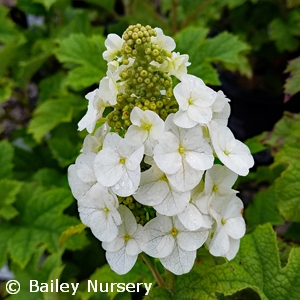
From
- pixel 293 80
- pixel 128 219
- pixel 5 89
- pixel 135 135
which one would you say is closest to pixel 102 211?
pixel 128 219

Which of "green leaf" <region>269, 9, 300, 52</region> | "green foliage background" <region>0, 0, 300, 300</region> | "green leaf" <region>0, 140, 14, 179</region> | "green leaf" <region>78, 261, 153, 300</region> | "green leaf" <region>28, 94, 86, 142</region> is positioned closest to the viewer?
"green foliage background" <region>0, 0, 300, 300</region>

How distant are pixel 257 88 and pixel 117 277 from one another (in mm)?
1503

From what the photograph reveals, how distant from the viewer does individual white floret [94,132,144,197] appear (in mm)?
672

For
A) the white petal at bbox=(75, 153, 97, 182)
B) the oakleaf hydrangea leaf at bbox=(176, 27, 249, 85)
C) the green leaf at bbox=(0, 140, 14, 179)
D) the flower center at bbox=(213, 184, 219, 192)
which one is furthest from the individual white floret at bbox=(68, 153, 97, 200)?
the oakleaf hydrangea leaf at bbox=(176, 27, 249, 85)

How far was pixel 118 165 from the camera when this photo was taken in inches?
27.3

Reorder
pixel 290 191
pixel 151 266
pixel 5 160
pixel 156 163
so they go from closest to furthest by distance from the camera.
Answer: pixel 156 163
pixel 151 266
pixel 290 191
pixel 5 160

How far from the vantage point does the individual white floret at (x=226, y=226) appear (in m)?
0.75

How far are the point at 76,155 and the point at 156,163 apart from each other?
84 centimetres

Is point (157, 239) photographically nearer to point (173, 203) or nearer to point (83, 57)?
point (173, 203)

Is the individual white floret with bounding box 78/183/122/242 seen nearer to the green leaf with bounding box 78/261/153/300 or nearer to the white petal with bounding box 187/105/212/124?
the white petal with bounding box 187/105/212/124

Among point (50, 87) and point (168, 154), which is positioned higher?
point (168, 154)

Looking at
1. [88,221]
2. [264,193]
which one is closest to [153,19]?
[264,193]

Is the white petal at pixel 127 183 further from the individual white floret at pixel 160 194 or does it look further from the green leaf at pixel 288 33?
the green leaf at pixel 288 33

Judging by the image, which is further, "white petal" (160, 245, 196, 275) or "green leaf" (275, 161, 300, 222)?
"green leaf" (275, 161, 300, 222)
